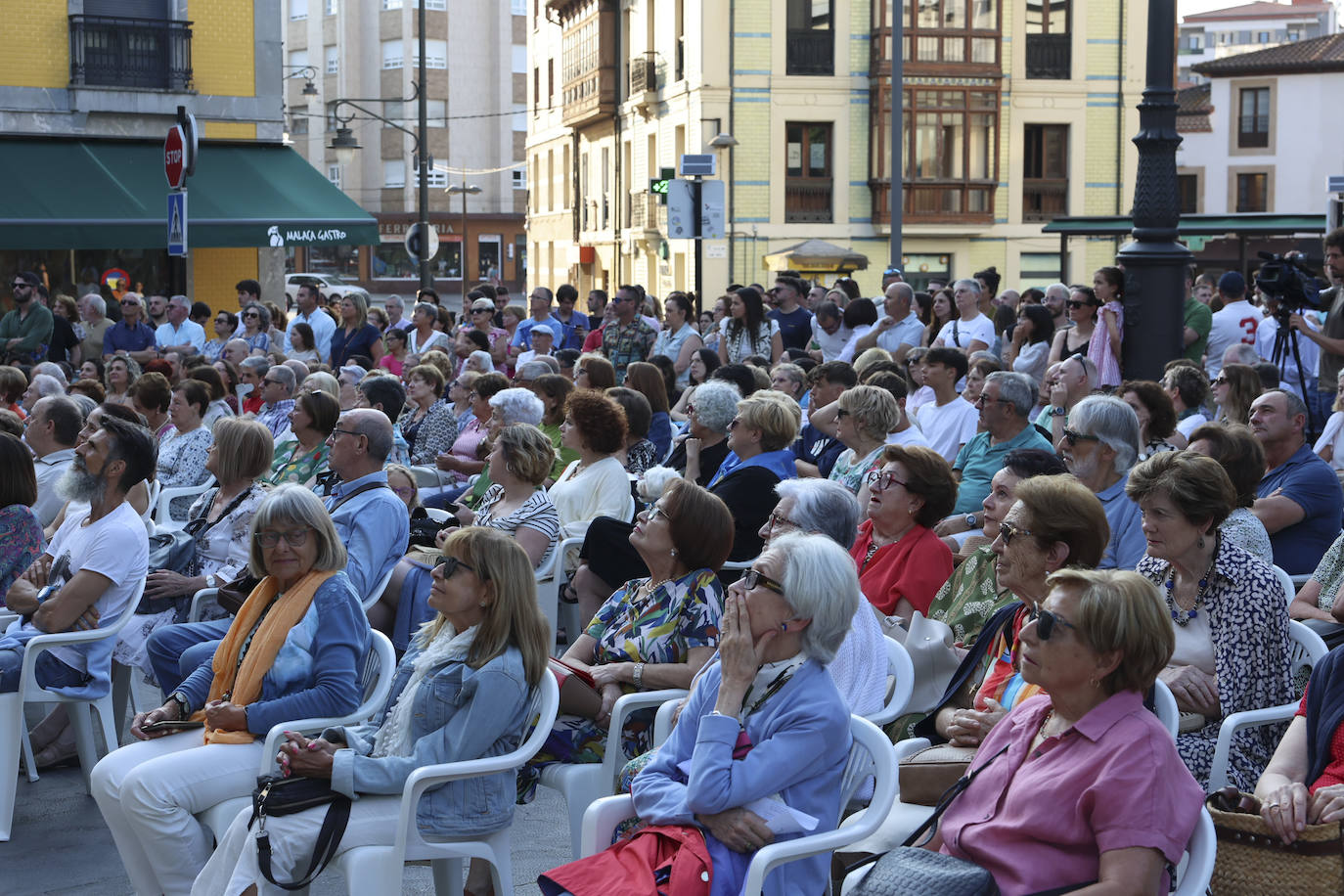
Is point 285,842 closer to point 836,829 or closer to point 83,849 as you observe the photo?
point 836,829

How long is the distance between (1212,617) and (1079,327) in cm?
596

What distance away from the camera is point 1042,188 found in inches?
1391

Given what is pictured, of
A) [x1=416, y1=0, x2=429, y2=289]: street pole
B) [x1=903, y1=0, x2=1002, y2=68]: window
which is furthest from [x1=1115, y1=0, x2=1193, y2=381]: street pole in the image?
[x1=903, y1=0, x2=1002, y2=68]: window

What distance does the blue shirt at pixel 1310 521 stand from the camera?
5879 mm

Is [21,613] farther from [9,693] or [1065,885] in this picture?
[1065,885]

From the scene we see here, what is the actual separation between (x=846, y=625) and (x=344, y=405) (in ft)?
24.1

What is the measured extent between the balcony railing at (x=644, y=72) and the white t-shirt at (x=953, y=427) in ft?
96.5

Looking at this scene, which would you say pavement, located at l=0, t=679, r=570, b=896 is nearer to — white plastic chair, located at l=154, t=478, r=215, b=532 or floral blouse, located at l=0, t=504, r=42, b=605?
floral blouse, located at l=0, t=504, r=42, b=605

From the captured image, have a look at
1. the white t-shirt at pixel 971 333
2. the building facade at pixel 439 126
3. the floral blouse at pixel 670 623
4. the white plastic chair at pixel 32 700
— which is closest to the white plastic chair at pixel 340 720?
the floral blouse at pixel 670 623

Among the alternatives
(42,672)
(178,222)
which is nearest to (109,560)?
(42,672)

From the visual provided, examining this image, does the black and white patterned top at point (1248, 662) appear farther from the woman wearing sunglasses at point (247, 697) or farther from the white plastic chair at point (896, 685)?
the woman wearing sunglasses at point (247, 697)

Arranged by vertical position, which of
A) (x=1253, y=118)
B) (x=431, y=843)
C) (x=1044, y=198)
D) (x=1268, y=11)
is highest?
(x=1268, y=11)

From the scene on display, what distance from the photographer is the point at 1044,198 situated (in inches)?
1394

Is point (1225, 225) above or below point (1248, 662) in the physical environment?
above
